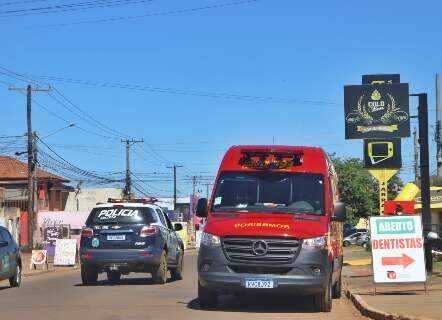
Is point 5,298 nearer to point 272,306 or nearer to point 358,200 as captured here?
point 272,306

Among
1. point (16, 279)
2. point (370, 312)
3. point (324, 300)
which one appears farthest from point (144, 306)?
point (16, 279)

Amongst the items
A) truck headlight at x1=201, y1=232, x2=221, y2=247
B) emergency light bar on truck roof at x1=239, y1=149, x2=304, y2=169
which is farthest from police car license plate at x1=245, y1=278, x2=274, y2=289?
emergency light bar on truck roof at x1=239, y1=149, x2=304, y2=169

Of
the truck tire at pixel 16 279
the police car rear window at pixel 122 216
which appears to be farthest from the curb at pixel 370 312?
the truck tire at pixel 16 279

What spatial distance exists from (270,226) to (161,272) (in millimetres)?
7684

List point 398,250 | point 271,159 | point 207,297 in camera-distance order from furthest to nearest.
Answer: point 398,250 → point 271,159 → point 207,297

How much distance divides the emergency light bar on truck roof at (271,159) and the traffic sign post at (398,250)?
Result: 2.88 m

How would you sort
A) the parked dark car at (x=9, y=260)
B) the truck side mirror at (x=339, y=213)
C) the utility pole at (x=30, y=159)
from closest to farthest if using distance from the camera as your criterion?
1. the truck side mirror at (x=339, y=213)
2. the parked dark car at (x=9, y=260)
3. the utility pole at (x=30, y=159)

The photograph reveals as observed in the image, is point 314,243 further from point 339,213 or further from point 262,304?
point 262,304

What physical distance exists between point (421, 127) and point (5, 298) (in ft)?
44.8

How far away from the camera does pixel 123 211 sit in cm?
1916

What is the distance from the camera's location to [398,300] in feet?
45.6

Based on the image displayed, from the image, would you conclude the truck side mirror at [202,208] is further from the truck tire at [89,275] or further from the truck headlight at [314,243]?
the truck tire at [89,275]

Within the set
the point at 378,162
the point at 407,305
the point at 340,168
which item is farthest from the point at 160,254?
the point at 340,168

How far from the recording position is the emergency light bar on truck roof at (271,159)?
13.6 metres
